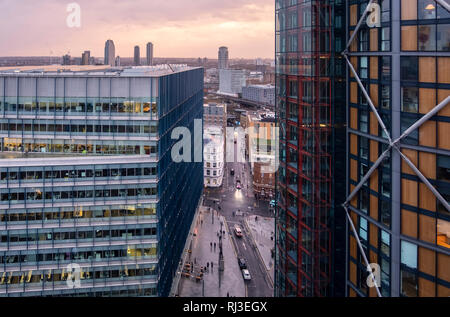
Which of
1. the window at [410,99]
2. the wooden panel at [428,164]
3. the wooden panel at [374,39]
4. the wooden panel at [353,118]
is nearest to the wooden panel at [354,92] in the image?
the wooden panel at [353,118]

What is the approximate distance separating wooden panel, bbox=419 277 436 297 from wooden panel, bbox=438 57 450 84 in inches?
337

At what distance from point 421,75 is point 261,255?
47.8 metres

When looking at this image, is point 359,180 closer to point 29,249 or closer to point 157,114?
point 157,114

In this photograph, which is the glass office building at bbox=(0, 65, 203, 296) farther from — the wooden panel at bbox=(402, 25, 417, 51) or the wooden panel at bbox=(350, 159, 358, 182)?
the wooden panel at bbox=(402, 25, 417, 51)

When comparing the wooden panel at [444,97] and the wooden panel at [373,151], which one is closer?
the wooden panel at [444,97]

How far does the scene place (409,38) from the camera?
56.0 ft

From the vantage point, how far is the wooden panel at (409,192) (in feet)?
56.3

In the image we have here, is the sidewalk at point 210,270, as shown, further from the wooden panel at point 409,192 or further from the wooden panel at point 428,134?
the wooden panel at point 428,134

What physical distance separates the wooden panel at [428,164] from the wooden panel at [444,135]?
639 mm

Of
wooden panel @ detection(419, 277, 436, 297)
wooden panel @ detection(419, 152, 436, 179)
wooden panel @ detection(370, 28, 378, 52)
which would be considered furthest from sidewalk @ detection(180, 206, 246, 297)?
wooden panel @ detection(370, 28, 378, 52)

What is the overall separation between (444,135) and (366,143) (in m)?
4.90

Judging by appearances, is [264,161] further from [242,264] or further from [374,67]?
[374,67]

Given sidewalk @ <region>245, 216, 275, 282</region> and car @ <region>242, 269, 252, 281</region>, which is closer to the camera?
car @ <region>242, 269, 252, 281</region>

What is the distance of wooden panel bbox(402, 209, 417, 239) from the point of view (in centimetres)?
1730
